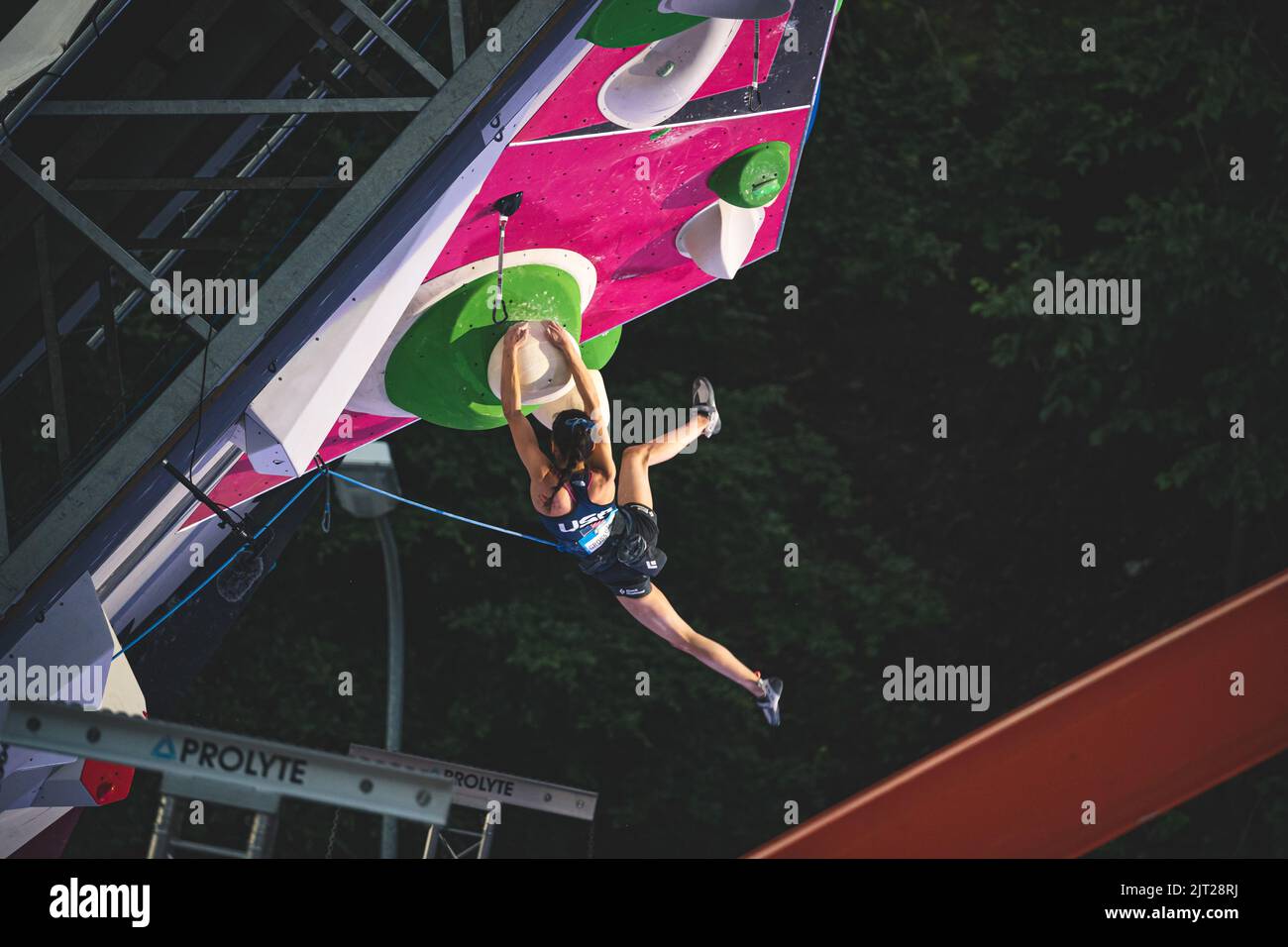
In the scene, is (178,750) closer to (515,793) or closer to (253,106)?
(253,106)

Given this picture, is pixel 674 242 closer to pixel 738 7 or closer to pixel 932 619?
pixel 738 7

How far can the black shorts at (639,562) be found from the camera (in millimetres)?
8164

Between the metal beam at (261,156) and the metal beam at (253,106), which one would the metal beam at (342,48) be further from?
the metal beam at (261,156)

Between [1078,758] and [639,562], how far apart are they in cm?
228

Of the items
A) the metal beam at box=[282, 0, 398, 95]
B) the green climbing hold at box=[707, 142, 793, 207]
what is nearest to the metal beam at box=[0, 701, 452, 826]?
the metal beam at box=[282, 0, 398, 95]

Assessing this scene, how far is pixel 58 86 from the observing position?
8.12 metres

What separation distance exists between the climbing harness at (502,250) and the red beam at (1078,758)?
8.92 feet

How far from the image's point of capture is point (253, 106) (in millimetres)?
7207

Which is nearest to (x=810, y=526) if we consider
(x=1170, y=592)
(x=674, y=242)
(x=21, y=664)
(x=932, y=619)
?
(x=932, y=619)

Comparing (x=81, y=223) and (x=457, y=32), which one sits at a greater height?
(x=457, y=32)

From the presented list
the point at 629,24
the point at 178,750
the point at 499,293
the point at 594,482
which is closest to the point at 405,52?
the point at 629,24

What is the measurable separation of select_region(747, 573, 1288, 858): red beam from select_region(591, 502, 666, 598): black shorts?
171 cm

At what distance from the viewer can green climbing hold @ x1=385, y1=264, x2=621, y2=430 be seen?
788 centimetres

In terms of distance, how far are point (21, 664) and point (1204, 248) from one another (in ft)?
39.8
